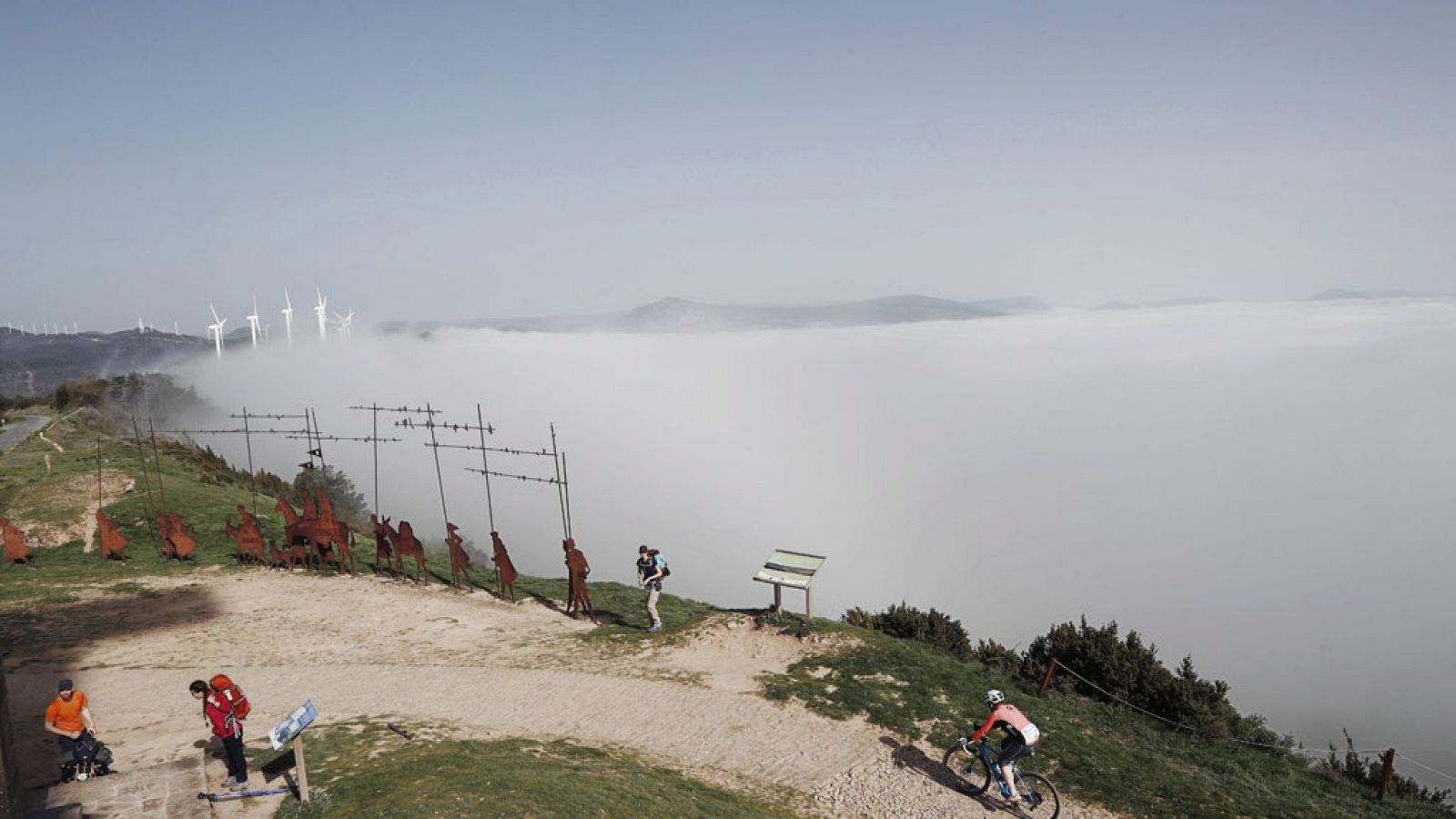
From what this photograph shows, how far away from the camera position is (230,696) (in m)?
12.4

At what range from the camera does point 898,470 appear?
18538 centimetres

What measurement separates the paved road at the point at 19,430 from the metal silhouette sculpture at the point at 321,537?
3578 cm

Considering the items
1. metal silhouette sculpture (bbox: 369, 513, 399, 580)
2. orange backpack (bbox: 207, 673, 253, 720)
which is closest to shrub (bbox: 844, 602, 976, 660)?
orange backpack (bbox: 207, 673, 253, 720)

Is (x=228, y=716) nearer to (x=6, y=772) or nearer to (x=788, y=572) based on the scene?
(x=6, y=772)

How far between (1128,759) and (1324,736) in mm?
74356

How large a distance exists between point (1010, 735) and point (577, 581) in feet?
45.2

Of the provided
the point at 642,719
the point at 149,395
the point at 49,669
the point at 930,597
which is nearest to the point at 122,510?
the point at 49,669

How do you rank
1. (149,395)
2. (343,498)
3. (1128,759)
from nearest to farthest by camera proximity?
(1128,759) < (343,498) < (149,395)

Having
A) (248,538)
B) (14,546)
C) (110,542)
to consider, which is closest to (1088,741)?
(248,538)

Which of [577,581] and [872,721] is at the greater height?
[577,581]

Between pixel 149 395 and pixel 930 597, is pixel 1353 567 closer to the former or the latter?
pixel 930 597

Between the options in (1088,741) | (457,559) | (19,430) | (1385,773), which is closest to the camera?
(1385,773)

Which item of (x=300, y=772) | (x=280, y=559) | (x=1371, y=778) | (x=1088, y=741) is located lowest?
(x=1371, y=778)

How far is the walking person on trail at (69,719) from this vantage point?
41.7 ft
